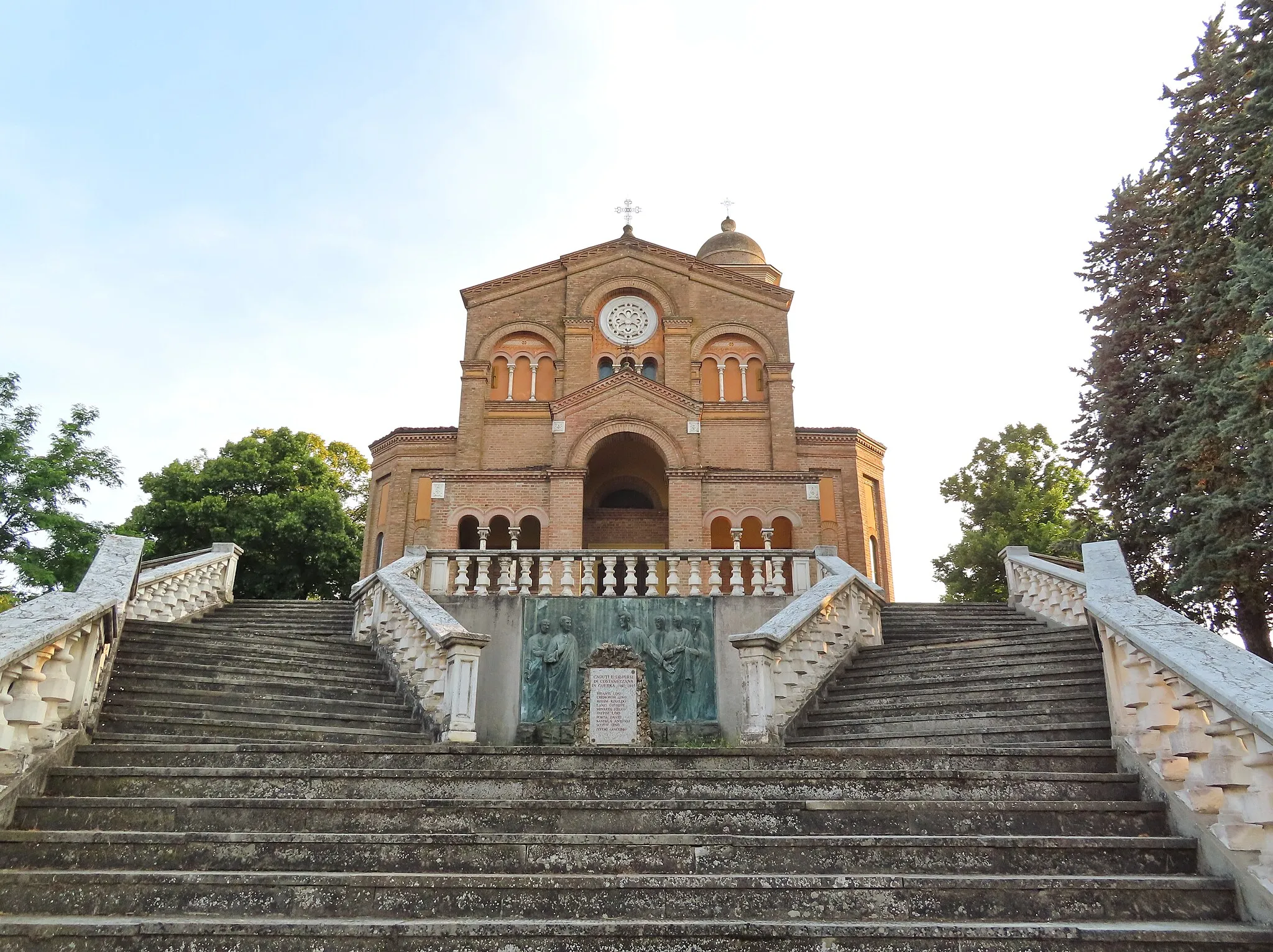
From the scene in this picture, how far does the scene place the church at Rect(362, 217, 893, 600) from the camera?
77.5ft

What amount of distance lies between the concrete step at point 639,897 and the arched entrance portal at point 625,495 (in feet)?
64.2

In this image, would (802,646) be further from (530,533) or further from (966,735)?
(530,533)

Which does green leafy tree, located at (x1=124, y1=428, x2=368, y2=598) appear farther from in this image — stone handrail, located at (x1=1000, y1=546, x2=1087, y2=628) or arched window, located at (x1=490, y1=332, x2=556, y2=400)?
stone handrail, located at (x1=1000, y1=546, x2=1087, y2=628)

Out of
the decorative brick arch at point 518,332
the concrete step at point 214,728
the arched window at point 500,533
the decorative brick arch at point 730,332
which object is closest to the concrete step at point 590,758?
the concrete step at point 214,728

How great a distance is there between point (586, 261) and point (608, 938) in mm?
26104

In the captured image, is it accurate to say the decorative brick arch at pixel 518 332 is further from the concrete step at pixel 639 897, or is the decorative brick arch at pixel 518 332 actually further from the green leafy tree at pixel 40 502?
the concrete step at pixel 639 897

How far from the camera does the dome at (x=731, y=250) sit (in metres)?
38.3

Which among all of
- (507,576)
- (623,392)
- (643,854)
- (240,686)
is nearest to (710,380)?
(623,392)

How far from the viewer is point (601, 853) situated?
487 cm

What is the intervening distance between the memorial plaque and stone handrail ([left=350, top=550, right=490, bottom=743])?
1.31 m

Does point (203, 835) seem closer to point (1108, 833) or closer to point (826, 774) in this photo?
point (826, 774)

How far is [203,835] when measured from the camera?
16.5 feet

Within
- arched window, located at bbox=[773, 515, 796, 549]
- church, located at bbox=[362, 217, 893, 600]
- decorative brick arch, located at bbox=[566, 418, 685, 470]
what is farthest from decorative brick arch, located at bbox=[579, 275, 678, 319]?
arched window, located at bbox=[773, 515, 796, 549]

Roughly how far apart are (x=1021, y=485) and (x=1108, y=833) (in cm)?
2316
